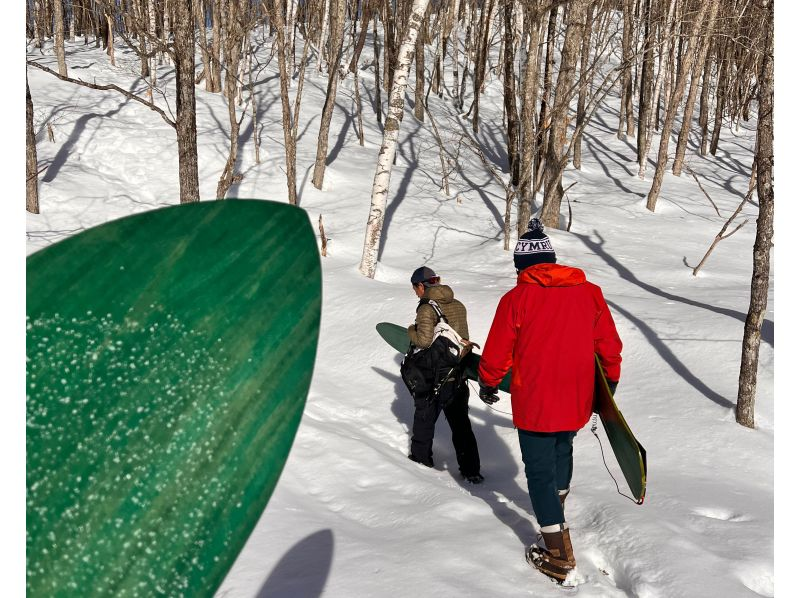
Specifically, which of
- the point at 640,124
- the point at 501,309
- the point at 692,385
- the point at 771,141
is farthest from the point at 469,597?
the point at 640,124

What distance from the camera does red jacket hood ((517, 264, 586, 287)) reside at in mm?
2842

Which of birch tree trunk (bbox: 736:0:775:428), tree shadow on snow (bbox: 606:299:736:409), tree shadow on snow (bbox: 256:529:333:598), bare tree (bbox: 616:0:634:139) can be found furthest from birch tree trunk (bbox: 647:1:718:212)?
tree shadow on snow (bbox: 256:529:333:598)

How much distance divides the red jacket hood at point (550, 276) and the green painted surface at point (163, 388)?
167 centimetres

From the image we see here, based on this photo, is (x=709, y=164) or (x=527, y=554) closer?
(x=527, y=554)

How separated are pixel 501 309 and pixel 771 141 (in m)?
3.23

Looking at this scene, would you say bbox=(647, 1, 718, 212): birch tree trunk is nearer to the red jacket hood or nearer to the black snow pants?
the black snow pants

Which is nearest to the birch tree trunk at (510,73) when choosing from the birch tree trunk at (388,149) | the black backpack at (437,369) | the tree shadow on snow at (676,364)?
the birch tree trunk at (388,149)

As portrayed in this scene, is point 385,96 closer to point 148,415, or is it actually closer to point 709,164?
point 709,164

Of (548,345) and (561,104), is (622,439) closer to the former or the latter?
(548,345)

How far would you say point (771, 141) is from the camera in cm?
483

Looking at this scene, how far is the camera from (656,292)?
796 cm

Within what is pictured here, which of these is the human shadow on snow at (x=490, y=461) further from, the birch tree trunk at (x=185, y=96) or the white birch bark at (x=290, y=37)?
the white birch bark at (x=290, y=37)

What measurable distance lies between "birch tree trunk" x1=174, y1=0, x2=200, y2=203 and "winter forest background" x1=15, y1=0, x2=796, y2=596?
0.11ft

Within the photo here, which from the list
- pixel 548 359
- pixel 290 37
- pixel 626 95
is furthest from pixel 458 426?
pixel 626 95
